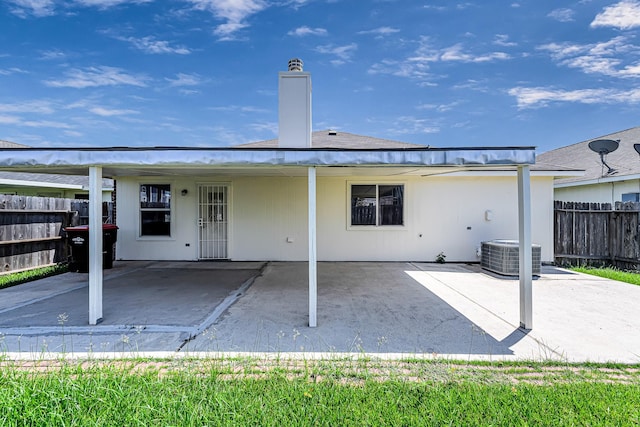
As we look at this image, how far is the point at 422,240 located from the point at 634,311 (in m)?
5.13

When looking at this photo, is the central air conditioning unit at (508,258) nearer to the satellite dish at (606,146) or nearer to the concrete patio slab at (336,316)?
the concrete patio slab at (336,316)

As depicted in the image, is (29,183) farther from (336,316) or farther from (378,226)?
(336,316)

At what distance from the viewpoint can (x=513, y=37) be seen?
A: 1309 centimetres

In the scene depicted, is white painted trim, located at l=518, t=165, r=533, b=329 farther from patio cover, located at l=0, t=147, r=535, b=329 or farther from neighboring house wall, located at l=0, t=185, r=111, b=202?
neighboring house wall, located at l=0, t=185, r=111, b=202

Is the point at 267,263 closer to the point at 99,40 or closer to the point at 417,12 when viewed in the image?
the point at 417,12

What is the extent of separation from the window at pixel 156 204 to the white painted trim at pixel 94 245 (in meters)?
5.55

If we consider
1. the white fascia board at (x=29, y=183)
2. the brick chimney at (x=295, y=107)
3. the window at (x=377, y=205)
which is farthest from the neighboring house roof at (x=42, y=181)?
the window at (x=377, y=205)

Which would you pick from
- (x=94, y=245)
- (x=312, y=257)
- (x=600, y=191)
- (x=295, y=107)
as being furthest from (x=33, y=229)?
(x=600, y=191)

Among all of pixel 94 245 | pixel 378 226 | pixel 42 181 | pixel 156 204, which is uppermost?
pixel 42 181

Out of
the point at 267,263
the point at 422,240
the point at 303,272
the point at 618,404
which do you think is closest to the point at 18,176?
the point at 267,263

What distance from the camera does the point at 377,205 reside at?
10094mm

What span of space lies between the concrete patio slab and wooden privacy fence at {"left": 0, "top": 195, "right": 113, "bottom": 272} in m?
1.51

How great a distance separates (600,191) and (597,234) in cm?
380

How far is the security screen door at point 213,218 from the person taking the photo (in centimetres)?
1016
